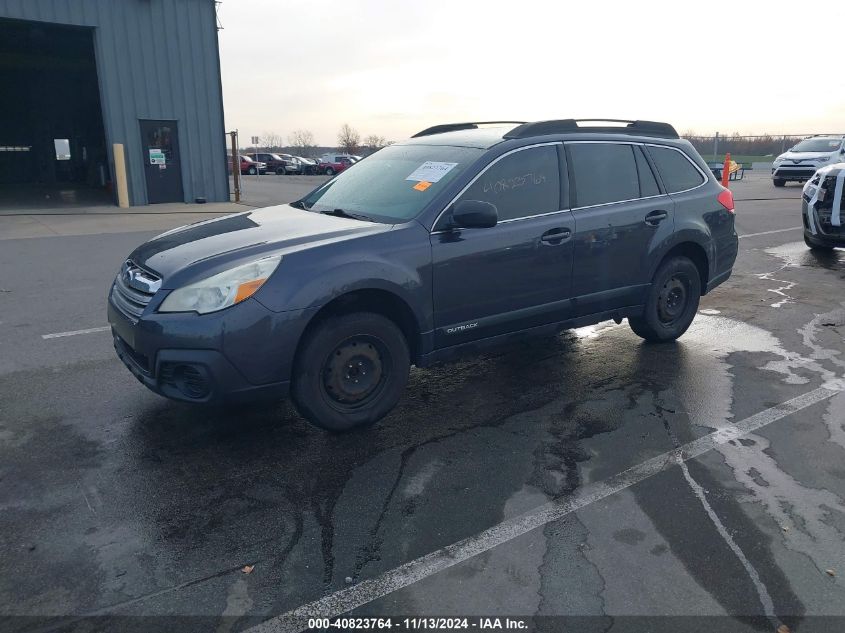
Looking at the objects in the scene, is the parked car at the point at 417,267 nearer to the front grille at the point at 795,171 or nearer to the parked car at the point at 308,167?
the front grille at the point at 795,171

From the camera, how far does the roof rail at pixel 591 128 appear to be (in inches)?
187

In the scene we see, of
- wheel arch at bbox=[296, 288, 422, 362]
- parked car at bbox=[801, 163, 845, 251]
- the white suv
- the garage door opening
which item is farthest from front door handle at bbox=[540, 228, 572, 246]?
the garage door opening

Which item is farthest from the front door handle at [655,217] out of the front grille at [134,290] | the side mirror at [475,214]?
the front grille at [134,290]

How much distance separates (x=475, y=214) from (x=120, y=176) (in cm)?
1637

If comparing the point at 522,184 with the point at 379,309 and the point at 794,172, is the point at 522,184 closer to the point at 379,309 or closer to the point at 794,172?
the point at 379,309

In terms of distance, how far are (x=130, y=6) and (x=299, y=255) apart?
657 inches

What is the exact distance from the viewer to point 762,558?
9.55ft

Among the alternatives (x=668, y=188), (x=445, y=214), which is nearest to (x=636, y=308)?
(x=668, y=188)

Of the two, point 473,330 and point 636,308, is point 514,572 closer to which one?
point 473,330

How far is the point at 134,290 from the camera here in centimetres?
395

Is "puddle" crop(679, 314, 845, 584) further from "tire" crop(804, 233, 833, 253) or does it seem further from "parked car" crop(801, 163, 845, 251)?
"tire" crop(804, 233, 833, 253)

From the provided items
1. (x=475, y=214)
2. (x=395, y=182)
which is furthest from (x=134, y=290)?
(x=475, y=214)

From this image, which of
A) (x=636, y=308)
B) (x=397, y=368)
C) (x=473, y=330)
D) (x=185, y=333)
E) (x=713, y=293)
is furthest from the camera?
(x=713, y=293)

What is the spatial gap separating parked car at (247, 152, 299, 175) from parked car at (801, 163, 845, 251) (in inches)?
1531
